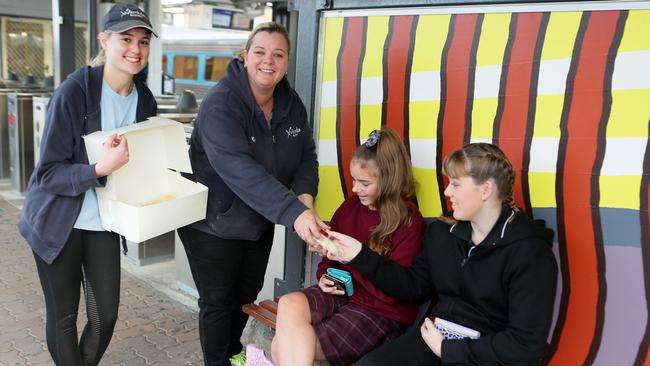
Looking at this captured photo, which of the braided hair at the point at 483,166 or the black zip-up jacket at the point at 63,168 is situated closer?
the braided hair at the point at 483,166

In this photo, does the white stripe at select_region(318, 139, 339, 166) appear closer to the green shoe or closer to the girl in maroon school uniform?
the girl in maroon school uniform

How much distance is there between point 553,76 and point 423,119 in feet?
1.95

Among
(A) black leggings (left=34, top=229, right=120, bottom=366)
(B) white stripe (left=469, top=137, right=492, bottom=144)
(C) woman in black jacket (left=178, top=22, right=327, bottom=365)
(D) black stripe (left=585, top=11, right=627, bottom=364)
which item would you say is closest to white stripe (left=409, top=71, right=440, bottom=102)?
(B) white stripe (left=469, top=137, right=492, bottom=144)

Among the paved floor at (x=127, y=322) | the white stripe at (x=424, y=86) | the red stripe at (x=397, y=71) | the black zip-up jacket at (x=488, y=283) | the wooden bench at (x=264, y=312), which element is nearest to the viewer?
the black zip-up jacket at (x=488, y=283)

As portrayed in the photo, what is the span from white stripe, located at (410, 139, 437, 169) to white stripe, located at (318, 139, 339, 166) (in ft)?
1.53

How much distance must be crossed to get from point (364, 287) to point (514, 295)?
65 cm

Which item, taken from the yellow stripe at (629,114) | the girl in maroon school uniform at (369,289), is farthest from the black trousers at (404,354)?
the yellow stripe at (629,114)

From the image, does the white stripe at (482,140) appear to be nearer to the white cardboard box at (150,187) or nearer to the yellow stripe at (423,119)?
the yellow stripe at (423,119)

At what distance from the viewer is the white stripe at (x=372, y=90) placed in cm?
273

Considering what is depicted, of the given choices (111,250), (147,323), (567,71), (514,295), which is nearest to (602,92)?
(567,71)

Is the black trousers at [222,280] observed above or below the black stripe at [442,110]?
below

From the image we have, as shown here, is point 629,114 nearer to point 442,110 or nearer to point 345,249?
point 442,110

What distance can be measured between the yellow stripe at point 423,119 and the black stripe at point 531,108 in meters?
0.42

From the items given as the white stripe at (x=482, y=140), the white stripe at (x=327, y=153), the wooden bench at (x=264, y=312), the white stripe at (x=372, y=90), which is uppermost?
the white stripe at (x=372, y=90)
